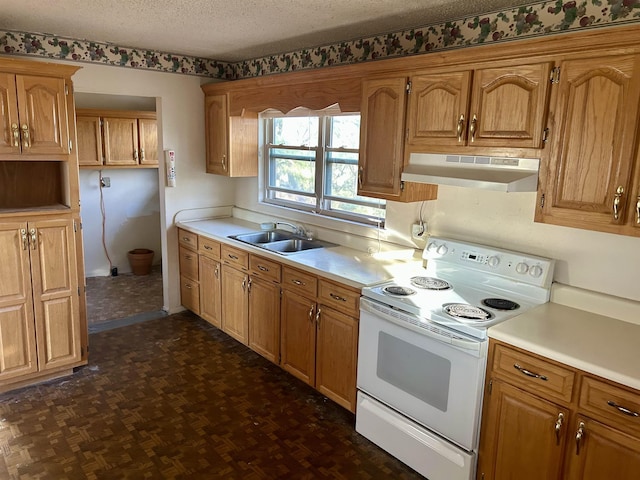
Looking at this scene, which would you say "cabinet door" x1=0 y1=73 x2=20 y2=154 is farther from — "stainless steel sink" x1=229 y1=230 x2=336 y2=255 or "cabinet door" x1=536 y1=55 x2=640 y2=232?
"cabinet door" x1=536 y1=55 x2=640 y2=232

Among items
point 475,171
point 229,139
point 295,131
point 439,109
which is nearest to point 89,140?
point 229,139

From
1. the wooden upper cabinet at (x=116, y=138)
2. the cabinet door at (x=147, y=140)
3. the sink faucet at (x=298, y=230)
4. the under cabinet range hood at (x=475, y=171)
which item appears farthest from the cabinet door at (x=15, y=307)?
the cabinet door at (x=147, y=140)

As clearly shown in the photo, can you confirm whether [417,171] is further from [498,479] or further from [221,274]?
[221,274]

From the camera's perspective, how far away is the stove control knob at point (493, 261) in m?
2.62

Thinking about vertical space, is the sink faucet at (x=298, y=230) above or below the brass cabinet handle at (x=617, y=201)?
below

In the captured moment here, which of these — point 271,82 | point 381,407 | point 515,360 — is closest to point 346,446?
point 381,407

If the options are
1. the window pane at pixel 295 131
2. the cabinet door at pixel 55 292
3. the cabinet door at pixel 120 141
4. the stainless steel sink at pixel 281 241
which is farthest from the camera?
the cabinet door at pixel 120 141

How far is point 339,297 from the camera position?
2.86 metres

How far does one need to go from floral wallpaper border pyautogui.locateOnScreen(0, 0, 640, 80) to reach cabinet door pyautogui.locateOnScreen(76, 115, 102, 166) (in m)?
1.58

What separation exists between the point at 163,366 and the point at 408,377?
1.99 meters

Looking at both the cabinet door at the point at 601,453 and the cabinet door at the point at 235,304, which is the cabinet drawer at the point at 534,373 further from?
the cabinet door at the point at 235,304

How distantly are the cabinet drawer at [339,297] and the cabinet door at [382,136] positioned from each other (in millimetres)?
627

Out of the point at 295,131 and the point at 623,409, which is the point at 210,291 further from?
the point at 623,409

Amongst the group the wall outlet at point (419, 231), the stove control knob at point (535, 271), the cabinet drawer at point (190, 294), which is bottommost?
the cabinet drawer at point (190, 294)
